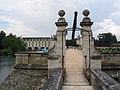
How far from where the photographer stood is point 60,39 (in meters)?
13.9

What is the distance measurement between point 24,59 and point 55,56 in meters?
2.18

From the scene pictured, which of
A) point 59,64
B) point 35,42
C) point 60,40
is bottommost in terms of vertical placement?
point 59,64

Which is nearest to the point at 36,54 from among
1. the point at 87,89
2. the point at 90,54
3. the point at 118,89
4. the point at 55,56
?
the point at 55,56

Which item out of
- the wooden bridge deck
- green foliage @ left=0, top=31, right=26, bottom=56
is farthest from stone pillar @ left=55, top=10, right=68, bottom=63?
green foliage @ left=0, top=31, right=26, bottom=56

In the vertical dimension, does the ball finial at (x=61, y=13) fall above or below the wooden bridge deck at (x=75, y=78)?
above

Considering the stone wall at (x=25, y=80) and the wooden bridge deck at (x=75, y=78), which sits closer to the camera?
the wooden bridge deck at (x=75, y=78)

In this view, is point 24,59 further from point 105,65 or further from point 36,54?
point 105,65

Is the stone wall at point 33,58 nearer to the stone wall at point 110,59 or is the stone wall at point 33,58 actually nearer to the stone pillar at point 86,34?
the stone pillar at point 86,34

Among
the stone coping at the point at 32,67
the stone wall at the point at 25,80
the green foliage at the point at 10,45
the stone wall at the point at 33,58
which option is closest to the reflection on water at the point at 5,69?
the stone wall at the point at 33,58

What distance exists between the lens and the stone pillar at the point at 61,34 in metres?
13.8

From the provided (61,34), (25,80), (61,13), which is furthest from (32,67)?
(61,13)

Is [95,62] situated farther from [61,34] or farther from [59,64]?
[61,34]

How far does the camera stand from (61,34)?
45.5 feet

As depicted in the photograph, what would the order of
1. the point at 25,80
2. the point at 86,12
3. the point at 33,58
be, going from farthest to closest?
the point at 33,58 → the point at 25,80 → the point at 86,12
